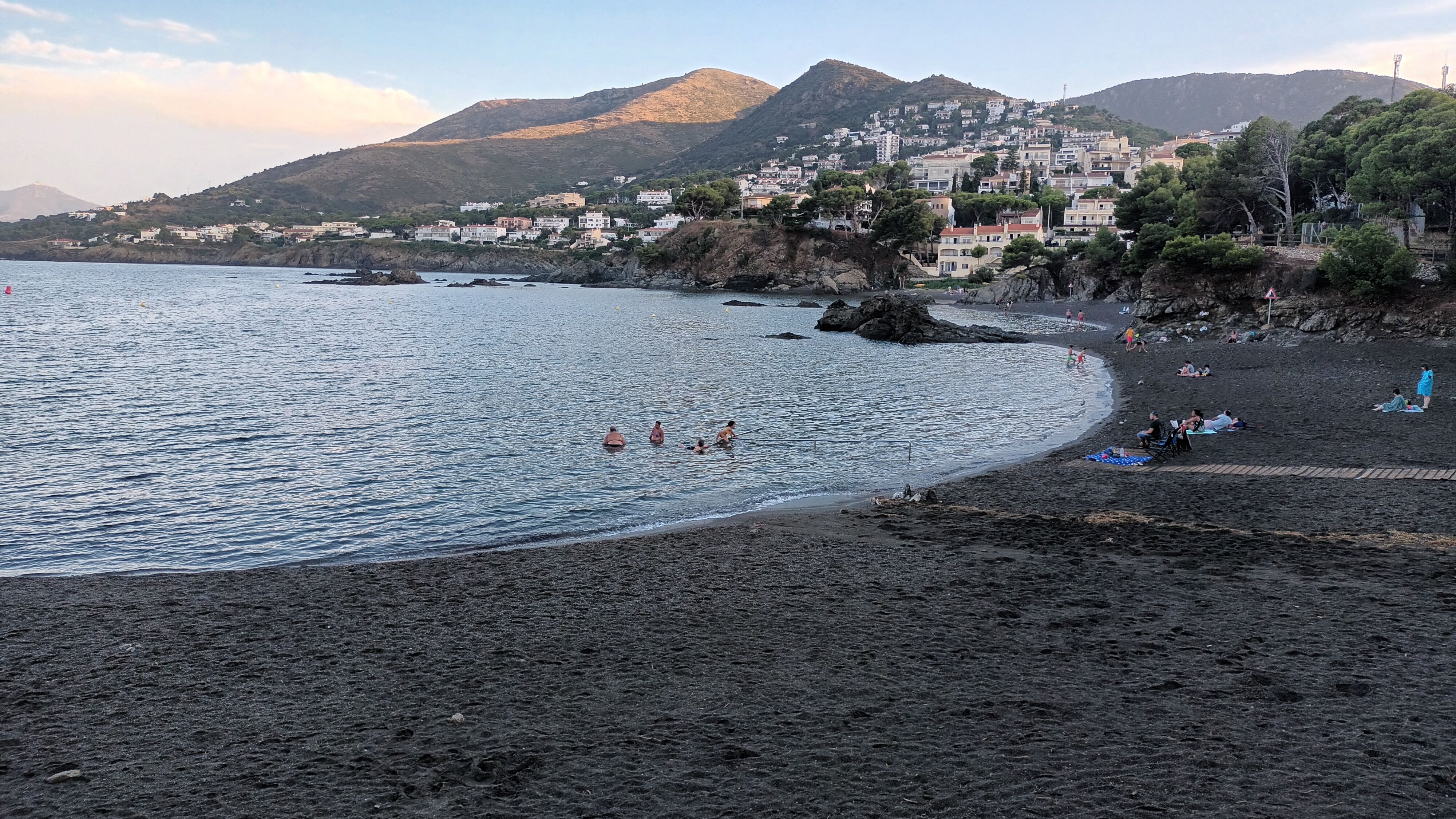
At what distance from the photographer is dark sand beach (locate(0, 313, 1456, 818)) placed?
8109mm

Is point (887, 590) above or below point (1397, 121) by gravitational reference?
below

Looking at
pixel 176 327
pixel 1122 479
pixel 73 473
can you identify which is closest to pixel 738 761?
pixel 1122 479

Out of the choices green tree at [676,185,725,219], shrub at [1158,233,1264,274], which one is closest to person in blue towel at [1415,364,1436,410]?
shrub at [1158,233,1264,274]

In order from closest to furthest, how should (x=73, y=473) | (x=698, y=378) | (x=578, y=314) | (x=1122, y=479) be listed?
(x=1122, y=479), (x=73, y=473), (x=698, y=378), (x=578, y=314)

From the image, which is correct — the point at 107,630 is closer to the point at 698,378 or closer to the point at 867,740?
the point at 867,740

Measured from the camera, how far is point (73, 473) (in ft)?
81.3

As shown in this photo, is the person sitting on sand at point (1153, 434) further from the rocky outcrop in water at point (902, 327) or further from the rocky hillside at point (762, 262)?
the rocky hillside at point (762, 262)

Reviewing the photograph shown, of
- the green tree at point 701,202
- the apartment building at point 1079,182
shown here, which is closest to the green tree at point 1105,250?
the apartment building at point 1079,182

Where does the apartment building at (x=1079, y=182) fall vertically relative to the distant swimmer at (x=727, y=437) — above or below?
above

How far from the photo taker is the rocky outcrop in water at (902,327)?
66625mm

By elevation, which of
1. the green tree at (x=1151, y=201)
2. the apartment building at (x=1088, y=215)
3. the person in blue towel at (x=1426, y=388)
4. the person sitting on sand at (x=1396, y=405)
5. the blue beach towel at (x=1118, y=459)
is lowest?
the blue beach towel at (x=1118, y=459)

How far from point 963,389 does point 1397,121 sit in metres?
41.0

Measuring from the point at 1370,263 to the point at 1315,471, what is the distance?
112ft

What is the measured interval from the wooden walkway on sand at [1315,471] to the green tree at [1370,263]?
32.5 m
